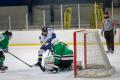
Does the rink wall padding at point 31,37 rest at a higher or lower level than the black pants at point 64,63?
higher

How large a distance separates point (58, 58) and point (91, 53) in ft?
1.89

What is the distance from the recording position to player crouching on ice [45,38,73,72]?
10.4 feet

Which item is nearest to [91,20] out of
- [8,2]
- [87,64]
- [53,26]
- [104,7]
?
[104,7]

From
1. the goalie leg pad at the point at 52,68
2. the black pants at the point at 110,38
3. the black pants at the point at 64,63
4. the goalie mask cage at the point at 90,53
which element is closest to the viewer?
the goalie mask cage at the point at 90,53

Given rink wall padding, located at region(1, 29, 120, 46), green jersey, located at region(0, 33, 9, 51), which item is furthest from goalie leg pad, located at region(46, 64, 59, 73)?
rink wall padding, located at region(1, 29, 120, 46)

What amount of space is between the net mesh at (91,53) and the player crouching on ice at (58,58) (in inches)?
11.9

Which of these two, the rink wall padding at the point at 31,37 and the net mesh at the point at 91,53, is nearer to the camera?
the net mesh at the point at 91,53

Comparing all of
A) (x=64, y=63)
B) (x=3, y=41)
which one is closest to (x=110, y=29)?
(x=64, y=63)

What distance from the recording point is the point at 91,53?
2996mm

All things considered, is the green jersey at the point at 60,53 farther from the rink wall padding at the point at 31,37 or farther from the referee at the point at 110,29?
the rink wall padding at the point at 31,37

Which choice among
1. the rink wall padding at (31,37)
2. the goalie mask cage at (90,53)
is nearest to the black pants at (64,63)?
the goalie mask cage at (90,53)

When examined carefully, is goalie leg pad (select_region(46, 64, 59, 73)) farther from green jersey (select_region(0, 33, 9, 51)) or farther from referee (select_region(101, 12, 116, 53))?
referee (select_region(101, 12, 116, 53))

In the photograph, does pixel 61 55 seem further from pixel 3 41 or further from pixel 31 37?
pixel 31 37

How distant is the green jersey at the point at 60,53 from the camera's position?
3.21m
